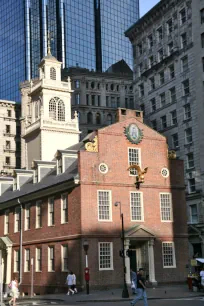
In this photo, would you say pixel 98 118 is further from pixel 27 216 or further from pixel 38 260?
pixel 38 260

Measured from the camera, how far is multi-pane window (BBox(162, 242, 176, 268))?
146 feet

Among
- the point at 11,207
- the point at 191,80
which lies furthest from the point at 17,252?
the point at 191,80

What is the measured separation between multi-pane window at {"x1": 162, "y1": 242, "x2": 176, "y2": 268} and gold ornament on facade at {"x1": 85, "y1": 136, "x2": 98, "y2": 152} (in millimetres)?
9946

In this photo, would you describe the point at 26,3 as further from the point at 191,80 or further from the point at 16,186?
the point at 16,186

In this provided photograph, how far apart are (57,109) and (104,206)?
23070 mm

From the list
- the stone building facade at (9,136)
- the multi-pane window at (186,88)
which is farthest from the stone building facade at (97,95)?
the multi-pane window at (186,88)

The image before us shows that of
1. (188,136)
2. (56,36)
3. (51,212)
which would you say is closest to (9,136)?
(56,36)

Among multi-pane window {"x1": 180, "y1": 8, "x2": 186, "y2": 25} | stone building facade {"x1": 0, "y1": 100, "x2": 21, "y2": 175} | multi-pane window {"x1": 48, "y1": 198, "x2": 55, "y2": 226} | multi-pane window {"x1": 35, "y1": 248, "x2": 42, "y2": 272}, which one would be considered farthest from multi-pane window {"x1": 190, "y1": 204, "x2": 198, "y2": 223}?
stone building facade {"x1": 0, "y1": 100, "x2": 21, "y2": 175}

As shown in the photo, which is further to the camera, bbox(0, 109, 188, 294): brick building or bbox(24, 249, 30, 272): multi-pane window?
bbox(24, 249, 30, 272): multi-pane window

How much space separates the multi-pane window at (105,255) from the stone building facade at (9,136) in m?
81.8

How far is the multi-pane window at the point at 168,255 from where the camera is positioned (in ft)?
146

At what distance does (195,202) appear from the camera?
7106 centimetres

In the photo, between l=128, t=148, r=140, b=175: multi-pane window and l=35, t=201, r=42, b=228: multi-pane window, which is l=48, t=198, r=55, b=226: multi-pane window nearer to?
l=35, t=201, r=42, b=228: multi-pane window

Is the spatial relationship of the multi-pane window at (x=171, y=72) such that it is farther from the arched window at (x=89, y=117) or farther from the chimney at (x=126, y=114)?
the arched window at (x=89, y=117)
